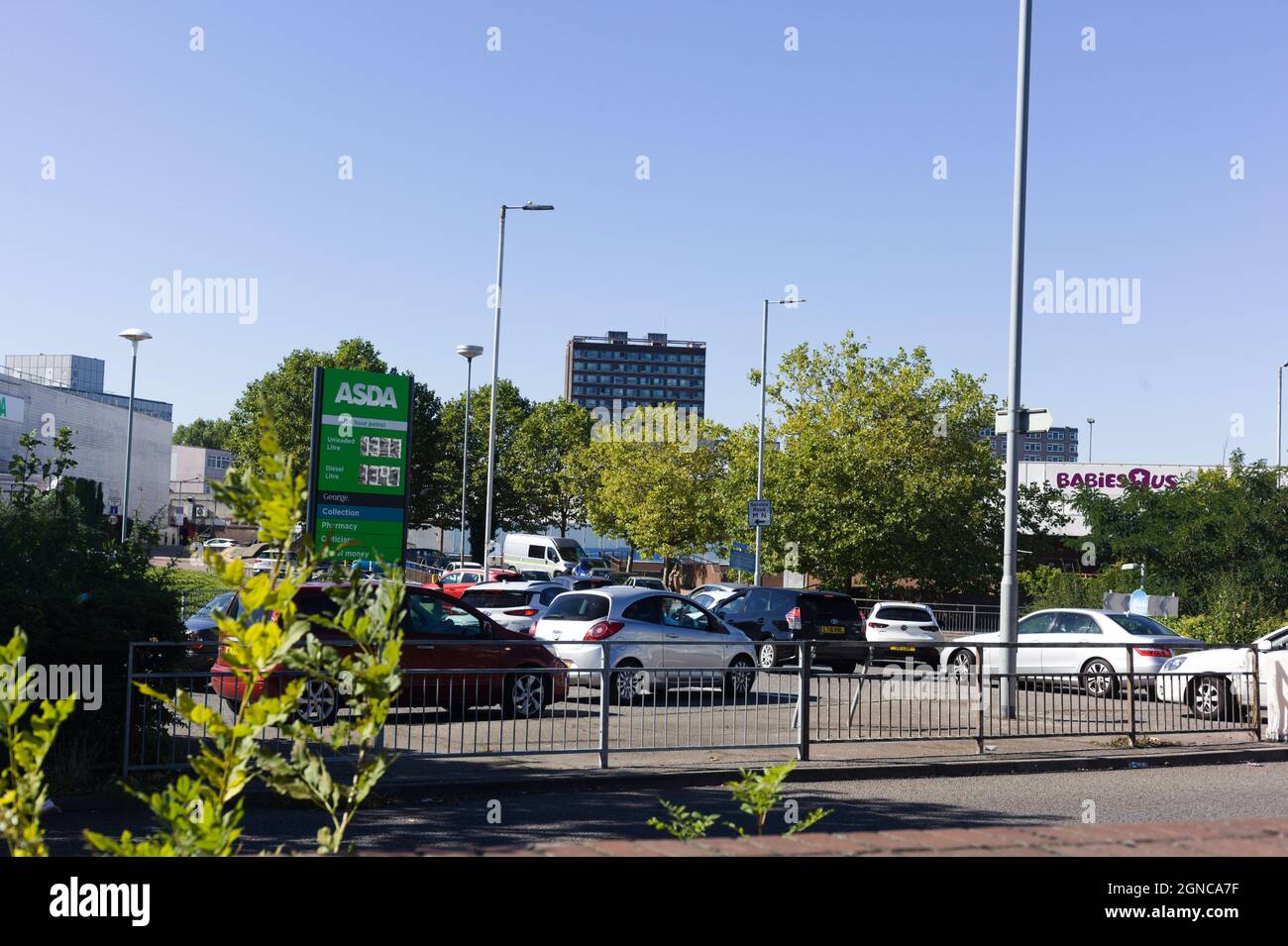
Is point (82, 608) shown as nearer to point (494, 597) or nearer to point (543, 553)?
point (494, 597)

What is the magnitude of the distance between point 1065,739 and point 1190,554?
24.4m

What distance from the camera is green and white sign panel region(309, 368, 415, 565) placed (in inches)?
570

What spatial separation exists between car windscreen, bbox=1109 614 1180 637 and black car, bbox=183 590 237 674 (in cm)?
1432

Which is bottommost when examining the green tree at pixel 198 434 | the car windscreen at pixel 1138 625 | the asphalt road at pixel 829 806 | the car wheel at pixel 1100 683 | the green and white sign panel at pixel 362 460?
the asphalt road at pixel 829 806

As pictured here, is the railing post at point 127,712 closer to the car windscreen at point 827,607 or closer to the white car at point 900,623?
the car windscreen at point 827,607

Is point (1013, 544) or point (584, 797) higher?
point (1013, 544)

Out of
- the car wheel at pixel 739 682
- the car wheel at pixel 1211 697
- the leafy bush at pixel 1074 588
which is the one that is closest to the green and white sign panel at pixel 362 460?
the car wheel at pixel 739 682

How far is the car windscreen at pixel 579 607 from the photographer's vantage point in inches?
728

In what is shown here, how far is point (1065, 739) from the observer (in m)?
13.9

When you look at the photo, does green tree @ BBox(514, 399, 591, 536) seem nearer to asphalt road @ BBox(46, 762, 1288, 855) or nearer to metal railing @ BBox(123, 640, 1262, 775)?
metal railing @ BBox(123, 640, 1262, 775)

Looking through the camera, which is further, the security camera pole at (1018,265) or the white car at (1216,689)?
the security camera pole at (1018,265)

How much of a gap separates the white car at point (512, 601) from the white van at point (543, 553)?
27.7m
